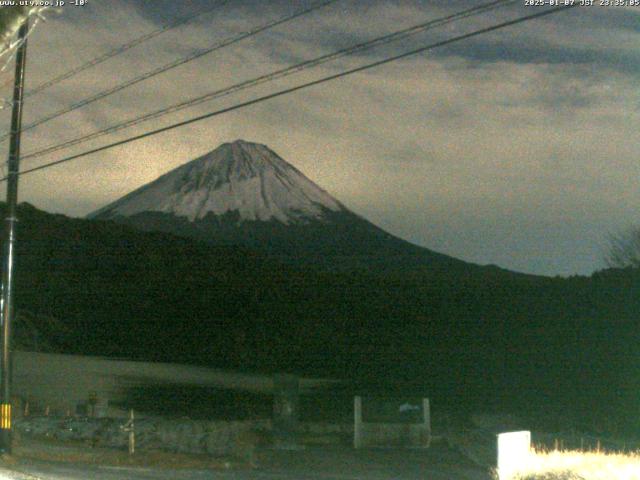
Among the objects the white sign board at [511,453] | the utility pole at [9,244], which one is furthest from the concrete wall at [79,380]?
the white sign board at [511,453]

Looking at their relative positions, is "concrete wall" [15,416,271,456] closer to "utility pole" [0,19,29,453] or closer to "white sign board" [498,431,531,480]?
"utility pole" [0,19,29,453]

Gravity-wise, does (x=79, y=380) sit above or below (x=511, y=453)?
below

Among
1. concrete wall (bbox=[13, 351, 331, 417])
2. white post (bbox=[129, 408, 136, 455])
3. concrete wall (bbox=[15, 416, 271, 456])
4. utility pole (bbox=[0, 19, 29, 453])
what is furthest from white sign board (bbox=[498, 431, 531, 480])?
concrete wall (bbox=[13, 351, 331, 417])

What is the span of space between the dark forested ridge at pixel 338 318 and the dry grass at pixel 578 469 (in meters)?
21.3

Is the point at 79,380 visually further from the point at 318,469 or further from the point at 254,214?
the point at 254,214

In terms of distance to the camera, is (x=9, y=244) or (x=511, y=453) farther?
(x=9, y=244)

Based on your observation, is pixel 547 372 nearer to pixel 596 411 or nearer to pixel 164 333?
pixel 596 411

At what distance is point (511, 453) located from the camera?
1167 centimetres

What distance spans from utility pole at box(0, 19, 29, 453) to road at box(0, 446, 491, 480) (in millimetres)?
1088

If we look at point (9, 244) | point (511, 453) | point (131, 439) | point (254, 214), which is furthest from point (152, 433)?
point (254, 214)

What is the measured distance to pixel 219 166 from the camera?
573 ft

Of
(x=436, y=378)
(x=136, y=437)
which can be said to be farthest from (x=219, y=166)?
(x=136, y=437)

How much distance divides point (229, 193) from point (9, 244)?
16167 centimetres

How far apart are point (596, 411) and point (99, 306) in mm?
49496
